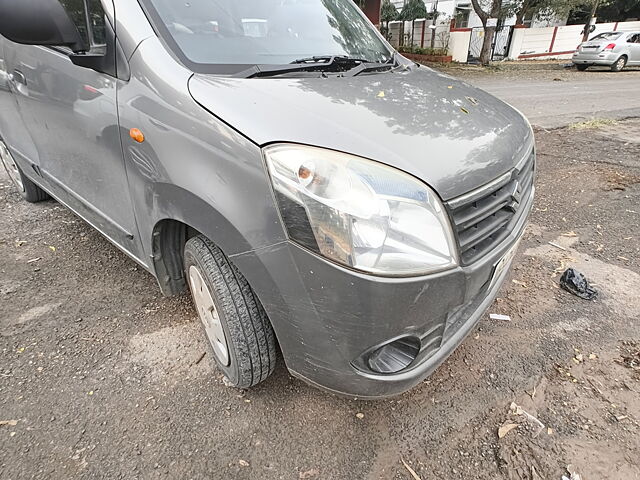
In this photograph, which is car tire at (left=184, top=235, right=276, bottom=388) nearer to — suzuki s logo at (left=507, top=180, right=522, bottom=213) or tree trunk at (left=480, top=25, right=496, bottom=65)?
suzuki s logo at (left=507, top=180, right=522, bottom=213)

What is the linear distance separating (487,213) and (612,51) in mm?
19481

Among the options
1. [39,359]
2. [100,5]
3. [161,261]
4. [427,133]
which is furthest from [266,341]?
[100,5]

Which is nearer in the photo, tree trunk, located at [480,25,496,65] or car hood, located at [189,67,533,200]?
car hood, located at [189,67,533,200]

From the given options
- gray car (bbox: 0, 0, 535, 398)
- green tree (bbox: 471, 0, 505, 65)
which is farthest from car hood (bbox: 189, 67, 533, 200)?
green tree (bbox: 471, 0, 505, 65)

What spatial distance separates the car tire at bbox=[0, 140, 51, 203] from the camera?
364cm

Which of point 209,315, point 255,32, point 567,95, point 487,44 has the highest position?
point 255,32

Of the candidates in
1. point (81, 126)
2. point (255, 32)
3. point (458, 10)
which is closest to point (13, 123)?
point (81, 126)

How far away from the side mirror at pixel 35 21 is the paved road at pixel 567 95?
23.1 feet

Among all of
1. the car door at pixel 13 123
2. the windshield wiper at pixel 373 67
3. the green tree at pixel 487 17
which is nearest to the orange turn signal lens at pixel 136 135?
the windshield wiper at pixel 373 67

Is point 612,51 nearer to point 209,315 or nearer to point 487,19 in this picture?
point 487,19

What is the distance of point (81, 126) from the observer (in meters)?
2.10

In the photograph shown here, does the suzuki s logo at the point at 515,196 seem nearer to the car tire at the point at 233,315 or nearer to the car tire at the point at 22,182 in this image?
the car tire at the point at 233,315

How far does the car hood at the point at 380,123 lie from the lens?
141cm

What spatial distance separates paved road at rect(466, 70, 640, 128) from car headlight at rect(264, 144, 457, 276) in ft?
22.0
